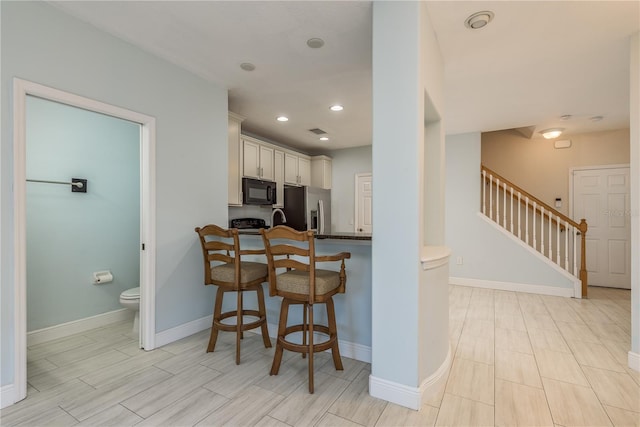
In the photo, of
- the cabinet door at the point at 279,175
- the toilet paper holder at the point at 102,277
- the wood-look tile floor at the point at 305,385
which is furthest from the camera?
the cabinet door at the point at 279,175

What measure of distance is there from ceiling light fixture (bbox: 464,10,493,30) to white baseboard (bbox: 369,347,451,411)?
240 cm

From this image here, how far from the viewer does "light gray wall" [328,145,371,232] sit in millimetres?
5934

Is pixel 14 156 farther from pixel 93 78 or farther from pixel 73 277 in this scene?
pixel 73 277

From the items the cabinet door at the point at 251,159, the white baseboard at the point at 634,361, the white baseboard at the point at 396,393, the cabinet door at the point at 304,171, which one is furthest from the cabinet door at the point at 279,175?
the white baseboard at the point at 634,361

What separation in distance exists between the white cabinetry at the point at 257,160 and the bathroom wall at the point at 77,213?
1.32 m

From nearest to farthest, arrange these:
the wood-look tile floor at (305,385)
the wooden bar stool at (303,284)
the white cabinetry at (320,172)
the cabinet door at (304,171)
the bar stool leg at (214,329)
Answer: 1. the wood-look tile floor at (305,385)
2. the wooden bar stool at (303,284)
3. the bar stool leg at (214,329)
4. the cabinet door at (304,171)
5. the white cabinetry at (320,172)

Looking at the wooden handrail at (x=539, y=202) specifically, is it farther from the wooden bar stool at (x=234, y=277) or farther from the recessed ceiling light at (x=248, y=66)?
the wooden bar stool at (x=234, y=277)

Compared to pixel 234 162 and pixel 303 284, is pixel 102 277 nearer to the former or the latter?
pixel 234 162

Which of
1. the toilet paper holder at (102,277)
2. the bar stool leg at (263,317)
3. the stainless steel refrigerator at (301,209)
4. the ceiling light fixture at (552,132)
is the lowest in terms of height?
the bar stool leg at (263,317)

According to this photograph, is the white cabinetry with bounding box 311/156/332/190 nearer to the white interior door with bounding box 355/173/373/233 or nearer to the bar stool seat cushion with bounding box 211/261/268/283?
the white interior door with bounding box 355/173/373/233

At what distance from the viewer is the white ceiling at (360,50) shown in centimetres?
199

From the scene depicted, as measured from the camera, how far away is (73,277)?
293cm

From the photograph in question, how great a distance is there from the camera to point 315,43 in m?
2.36

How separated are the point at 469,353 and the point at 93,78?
359 cm
